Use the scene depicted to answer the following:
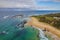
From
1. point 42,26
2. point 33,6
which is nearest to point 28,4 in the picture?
point 33,6

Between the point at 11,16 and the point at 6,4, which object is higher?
the point at 6,4

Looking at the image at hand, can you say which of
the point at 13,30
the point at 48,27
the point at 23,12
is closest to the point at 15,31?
the point at 13,30

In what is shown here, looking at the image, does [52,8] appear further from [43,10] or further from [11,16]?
[11,16]

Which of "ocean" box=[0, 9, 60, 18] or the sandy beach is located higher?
"ocean" box=[0, 9, 60, 18]

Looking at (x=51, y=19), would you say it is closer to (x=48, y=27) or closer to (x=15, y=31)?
(x=48, y=27)

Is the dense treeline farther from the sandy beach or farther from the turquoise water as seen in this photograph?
the turquoise water

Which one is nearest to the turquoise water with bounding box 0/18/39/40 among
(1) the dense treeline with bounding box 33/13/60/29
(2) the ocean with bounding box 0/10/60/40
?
(2) the ocean with bounding box 0/10/60/40
